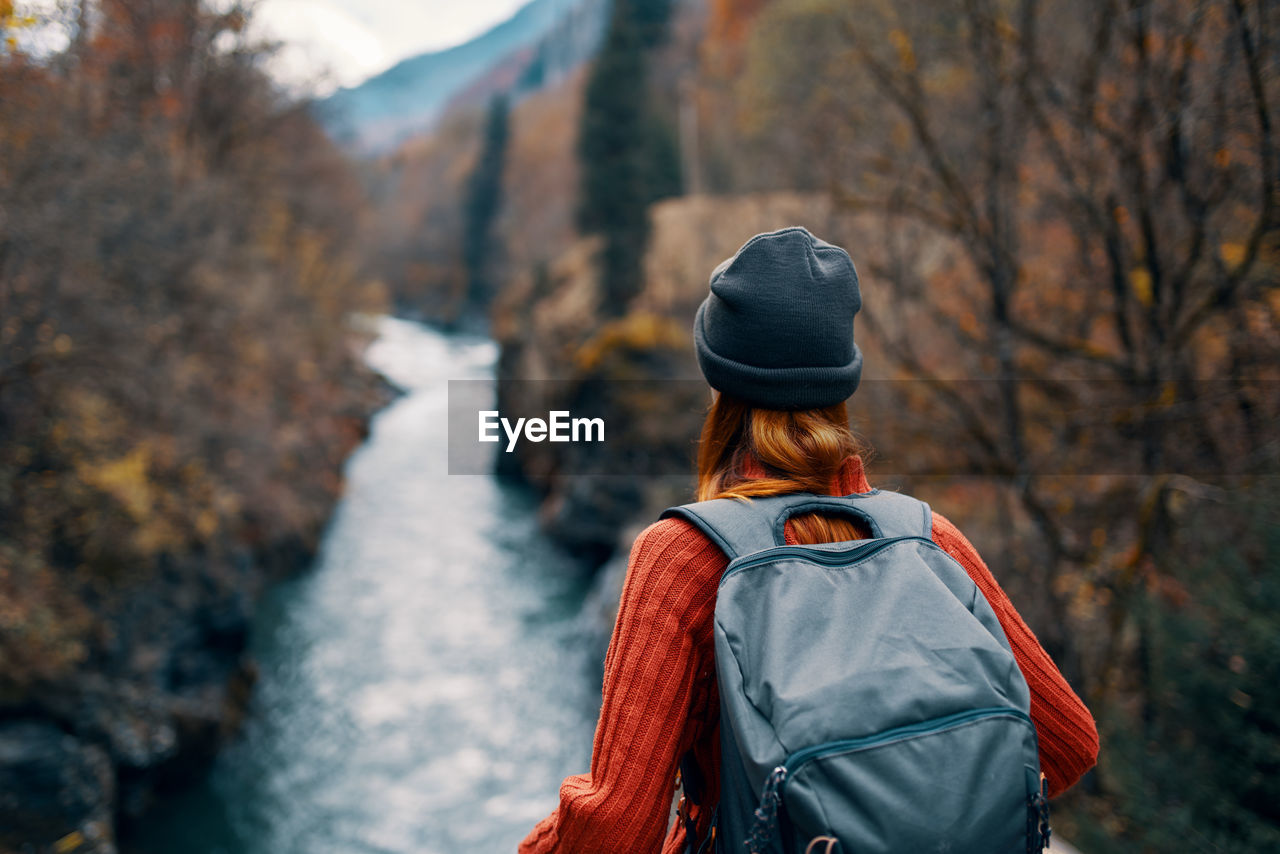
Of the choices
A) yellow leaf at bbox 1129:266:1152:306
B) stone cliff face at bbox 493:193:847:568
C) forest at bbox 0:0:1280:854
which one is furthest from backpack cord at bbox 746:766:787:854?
stone cliff face at bbox 493:193:847:568

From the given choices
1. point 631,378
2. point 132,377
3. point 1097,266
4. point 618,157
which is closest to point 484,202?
point 618,157

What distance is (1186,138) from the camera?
15.3ft

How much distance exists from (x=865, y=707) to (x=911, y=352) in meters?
6.30

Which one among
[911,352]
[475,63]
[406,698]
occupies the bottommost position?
[406,698]

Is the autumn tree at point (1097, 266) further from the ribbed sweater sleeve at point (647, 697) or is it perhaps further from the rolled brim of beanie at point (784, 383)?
the ribbed sweater sleeve at point (647, 697)

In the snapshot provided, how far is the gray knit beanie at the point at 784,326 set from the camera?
3.85ft

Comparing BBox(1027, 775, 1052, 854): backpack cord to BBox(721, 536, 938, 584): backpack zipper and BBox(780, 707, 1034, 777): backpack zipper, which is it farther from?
BBox(721, 536, 938, 584): backpack zipper

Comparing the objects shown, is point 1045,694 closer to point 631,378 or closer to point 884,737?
point 884,737

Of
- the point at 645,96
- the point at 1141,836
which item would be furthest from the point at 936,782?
the point at 645,96

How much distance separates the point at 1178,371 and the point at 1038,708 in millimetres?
5057

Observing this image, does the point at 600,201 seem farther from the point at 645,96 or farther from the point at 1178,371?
the point at 1178,371

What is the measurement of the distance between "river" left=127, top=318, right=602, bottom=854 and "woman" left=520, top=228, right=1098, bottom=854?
9.36m

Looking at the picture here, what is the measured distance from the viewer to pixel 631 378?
19938 millimetres

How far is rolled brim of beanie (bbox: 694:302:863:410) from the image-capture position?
3.89 ft
